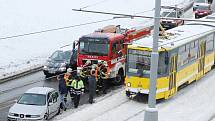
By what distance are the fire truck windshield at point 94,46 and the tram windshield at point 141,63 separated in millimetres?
2617

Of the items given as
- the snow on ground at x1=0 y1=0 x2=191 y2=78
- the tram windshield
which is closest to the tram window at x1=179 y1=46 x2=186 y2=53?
the tram windshield

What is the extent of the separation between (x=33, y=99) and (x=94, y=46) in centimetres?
711

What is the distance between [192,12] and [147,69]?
31.6 m

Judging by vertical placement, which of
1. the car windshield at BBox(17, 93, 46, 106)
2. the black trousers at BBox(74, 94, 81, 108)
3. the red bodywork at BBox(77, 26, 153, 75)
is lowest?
the black trousers at BBox(74, 94, 81, 108)

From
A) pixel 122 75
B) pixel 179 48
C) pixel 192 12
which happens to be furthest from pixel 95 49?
pixel 192 12

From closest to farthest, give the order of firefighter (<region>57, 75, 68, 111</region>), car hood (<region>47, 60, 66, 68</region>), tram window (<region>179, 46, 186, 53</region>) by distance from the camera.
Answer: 1. firefighter (<region>57, 75, 68, 111</region>)
2. tram window (<region>179, 46, 186, 53</region>)
3. car hood (<region>47, 60, 66, 68</region>)

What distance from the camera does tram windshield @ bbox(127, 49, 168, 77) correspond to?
1003 inches

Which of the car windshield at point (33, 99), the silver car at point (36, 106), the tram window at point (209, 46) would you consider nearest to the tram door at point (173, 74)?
the tram window at point (209, 46)

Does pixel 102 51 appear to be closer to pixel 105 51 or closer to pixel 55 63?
pixel 105 51

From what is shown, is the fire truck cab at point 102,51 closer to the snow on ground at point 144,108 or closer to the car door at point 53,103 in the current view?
the snow on ground at point 144,108

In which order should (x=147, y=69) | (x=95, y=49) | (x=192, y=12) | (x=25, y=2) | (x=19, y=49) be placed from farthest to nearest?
1. (x=25, y=2)
2. (x=192, y=12)
3. (x=19, y=49)
4. (x=95, y=49)
5. (x=147, y=69)

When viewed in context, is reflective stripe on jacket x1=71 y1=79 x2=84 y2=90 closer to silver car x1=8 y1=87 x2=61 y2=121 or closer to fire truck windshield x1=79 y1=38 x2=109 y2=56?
silver car x1=8 y1=87 x2=61 y2=121

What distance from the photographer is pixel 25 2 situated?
6231 cm

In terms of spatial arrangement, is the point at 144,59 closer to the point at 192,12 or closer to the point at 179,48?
the point at 179,48
